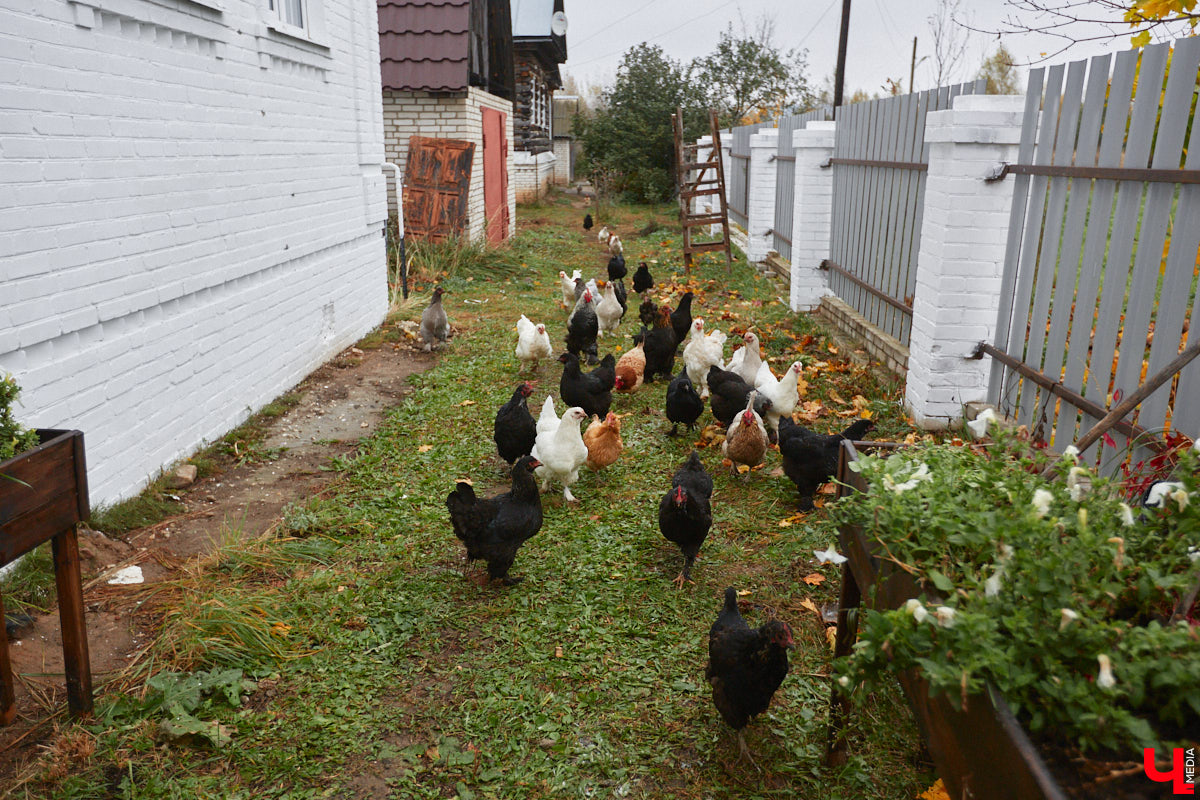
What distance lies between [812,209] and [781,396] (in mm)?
4381

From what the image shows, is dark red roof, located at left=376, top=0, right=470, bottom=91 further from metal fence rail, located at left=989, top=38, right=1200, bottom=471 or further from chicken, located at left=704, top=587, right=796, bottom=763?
chicken, located at left=704, top=587, right=796, bottom=763

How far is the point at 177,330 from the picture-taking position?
5.43 metres

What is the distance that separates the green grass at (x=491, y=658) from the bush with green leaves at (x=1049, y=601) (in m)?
1.46

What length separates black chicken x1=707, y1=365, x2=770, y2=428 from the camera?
19.9 ft

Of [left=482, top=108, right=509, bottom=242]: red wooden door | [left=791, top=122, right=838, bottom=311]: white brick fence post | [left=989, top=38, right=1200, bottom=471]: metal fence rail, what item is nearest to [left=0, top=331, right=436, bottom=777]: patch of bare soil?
[left=989, top=38, right=1200, bottom=471]: metal fence rail

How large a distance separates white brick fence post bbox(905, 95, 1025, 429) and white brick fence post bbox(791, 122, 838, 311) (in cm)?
383

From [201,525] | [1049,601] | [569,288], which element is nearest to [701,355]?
[569,288]

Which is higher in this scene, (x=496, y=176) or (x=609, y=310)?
(x=496, y=176)

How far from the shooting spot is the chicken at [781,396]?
5.99 m

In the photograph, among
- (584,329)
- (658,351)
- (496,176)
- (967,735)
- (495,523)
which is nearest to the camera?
(967,735)

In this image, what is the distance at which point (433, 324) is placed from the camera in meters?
9.12

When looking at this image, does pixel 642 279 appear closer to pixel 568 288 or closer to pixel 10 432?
pixel 568 288

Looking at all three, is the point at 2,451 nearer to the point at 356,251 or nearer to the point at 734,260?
the point at 356,251

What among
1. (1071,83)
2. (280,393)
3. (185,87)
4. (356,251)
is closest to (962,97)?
(1071,83)
